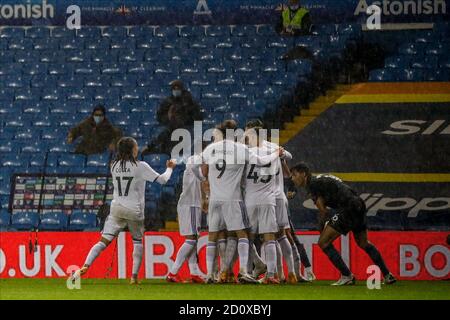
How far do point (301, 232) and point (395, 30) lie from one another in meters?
5.19

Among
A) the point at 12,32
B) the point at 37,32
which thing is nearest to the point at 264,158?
the point at 37,32

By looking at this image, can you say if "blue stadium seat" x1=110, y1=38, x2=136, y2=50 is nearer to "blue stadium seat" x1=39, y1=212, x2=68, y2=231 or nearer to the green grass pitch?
"blue stadium seat" x1=39, y1=212, x2=68, y2=231

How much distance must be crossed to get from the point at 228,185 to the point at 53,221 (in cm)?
454

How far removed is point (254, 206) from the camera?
40.0ft

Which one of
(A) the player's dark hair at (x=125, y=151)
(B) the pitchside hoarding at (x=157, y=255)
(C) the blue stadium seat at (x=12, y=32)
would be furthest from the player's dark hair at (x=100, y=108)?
(A) the player's dark hair at (x=125, y=151)

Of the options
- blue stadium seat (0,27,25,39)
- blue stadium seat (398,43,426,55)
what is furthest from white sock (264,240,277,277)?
blue stadium seat (0,27,25,39)

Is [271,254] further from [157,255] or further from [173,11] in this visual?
[173,11]

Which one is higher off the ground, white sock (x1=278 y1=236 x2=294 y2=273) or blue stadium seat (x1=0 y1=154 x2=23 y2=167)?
blue stadium seat (x1=0 y1=154 x2=23 y2=167)

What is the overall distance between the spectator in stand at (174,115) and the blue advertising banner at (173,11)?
71.8 inches

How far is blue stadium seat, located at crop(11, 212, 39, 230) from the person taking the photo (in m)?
15.9

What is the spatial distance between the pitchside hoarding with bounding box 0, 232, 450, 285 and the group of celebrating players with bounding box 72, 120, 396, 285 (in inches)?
45.7

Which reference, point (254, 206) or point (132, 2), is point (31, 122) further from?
point (254, 206)

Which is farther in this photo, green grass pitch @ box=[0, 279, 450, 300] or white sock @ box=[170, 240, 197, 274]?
white sock @ box=[170, 240, 197, 274]

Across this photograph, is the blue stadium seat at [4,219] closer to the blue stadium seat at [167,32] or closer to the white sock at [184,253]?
the blue stadium seat at [167,32]
